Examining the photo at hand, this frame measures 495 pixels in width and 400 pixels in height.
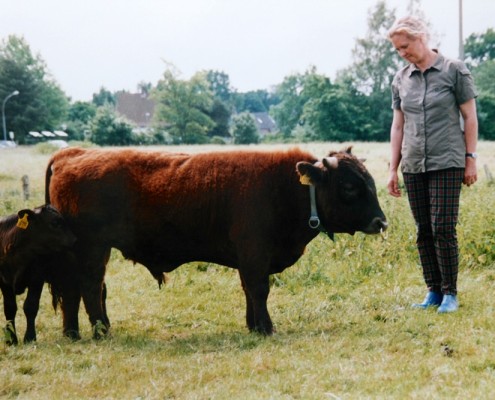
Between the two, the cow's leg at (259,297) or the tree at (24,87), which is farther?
the tree at (24,87)

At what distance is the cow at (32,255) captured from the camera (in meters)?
6.23

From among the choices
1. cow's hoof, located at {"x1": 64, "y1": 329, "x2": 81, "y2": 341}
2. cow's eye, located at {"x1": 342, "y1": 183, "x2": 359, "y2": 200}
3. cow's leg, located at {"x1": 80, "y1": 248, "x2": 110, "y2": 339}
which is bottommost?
cow's hoof, located at {"x1": 64, "y1": 329, "x2": 81, "y2": 341}

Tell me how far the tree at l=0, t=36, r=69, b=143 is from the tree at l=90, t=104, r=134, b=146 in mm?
2897

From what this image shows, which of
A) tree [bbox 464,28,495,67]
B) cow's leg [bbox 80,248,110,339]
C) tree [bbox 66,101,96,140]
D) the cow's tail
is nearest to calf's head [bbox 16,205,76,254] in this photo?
cow's leg [bbox 80,248,110,339]

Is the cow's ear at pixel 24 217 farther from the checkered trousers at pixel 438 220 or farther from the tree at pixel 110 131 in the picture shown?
the tree at pixel 110 131

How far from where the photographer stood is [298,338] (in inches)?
223

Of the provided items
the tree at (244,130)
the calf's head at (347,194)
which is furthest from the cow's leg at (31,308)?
the tree at (244,130)

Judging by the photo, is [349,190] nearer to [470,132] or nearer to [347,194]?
[347,194]

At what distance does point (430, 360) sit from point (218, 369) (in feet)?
5.15

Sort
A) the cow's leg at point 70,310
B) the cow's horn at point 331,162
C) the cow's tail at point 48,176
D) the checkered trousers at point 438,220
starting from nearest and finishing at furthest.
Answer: the checkered trousers at point 438,220, the cow's horn at point 331,162, the cow's leg at point 70,310, the cow's tail at point 48,176

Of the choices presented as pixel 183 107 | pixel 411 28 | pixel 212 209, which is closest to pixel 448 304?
pixel 212 209

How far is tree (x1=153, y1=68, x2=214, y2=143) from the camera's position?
41.4 metres

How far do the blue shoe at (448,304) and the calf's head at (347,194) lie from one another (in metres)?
0.93

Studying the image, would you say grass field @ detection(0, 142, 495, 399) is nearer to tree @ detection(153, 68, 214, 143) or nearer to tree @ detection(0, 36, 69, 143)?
tree @ detection(0, 36, 69, 143)
